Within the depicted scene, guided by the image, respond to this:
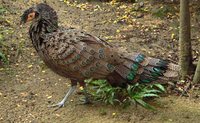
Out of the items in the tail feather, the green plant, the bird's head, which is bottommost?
the green plant

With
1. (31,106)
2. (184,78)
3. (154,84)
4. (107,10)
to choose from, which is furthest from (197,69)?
(107,10)

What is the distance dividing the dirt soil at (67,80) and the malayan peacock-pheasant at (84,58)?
0.31 meters

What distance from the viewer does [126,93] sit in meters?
5.08

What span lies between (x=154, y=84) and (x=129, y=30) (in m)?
2.80

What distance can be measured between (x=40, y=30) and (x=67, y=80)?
1137 millimetres

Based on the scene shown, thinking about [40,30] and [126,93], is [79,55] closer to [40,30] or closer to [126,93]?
[40,30]

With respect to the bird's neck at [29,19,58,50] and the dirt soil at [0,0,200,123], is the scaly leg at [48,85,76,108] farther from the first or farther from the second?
the bird's neck at [29,19,58,50]

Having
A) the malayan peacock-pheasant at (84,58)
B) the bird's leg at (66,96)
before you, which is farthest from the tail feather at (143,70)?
the bird's leg at (66,96)

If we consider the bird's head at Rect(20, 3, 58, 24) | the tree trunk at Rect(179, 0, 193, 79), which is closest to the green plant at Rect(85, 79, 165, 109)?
the tree trunk at Rect(179, 0, 193, 79)

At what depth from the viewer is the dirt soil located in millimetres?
4863

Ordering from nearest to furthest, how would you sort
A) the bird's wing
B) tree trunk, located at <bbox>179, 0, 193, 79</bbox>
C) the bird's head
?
1. the bird's wing
2. the bird's head
3. tree trunk, located at <bbox>179, 0, 193, 79</bbox>

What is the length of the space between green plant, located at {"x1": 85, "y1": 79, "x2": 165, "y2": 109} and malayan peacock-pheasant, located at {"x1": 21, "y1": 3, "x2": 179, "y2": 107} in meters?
0.09

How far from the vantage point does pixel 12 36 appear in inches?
279

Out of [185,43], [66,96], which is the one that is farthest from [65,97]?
[185,43]
